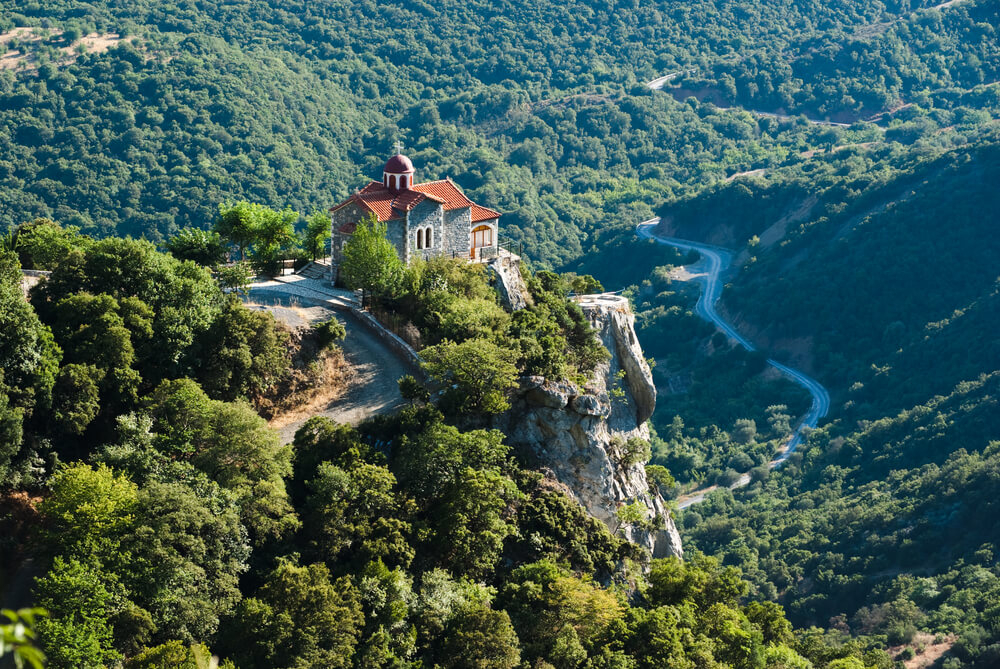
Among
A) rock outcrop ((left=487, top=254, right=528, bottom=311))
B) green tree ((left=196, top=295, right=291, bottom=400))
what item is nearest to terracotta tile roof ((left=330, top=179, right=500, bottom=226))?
rock outcrop ((left=487, top=254, right=528, bottom=311))

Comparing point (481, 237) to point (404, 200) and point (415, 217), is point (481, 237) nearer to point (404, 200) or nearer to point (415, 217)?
point (415, 217)

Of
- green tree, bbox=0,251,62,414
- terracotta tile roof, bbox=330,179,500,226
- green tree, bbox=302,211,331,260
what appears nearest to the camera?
green tree, bbox=0,251,62,414

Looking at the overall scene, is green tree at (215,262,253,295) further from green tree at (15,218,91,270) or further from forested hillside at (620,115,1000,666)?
forested hillside at (620,115,1000,666)

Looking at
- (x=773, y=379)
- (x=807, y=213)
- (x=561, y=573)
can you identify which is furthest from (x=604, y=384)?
(x=807, y=213)

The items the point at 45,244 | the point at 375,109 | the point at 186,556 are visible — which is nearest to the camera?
the point at 186,556

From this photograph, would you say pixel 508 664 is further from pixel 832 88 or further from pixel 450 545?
pixel 832 88

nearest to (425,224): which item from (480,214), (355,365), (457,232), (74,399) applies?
(457,232)

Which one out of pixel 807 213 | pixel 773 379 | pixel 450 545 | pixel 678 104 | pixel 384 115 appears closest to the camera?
pixel 450 545
